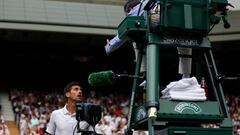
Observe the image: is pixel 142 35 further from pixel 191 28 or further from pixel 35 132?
pixel 35 132

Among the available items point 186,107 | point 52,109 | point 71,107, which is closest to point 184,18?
point 186,107

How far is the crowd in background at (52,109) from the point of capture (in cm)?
1933

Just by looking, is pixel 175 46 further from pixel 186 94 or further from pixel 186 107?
pixel 186 107

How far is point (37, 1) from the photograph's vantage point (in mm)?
25562

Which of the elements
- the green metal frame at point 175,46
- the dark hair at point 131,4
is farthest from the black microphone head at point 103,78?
the dark hair at point 131,4

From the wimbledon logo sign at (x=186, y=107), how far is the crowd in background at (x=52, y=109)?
12.1 metres

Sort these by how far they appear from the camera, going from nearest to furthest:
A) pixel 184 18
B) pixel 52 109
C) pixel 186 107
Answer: pixel 186 107, pixel 184 18, pixel 52 109

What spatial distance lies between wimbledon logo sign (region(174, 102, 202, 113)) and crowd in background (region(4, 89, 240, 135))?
1207 cm

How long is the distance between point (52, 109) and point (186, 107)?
1723 cm

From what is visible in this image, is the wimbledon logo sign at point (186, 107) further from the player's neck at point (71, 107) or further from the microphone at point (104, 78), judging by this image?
the player's neck at point (71, 107)

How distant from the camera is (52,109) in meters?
21.8

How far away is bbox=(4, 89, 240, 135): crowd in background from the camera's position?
19328 millimetres

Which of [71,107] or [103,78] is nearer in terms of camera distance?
[103,78]

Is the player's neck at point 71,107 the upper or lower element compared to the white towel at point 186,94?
upper
